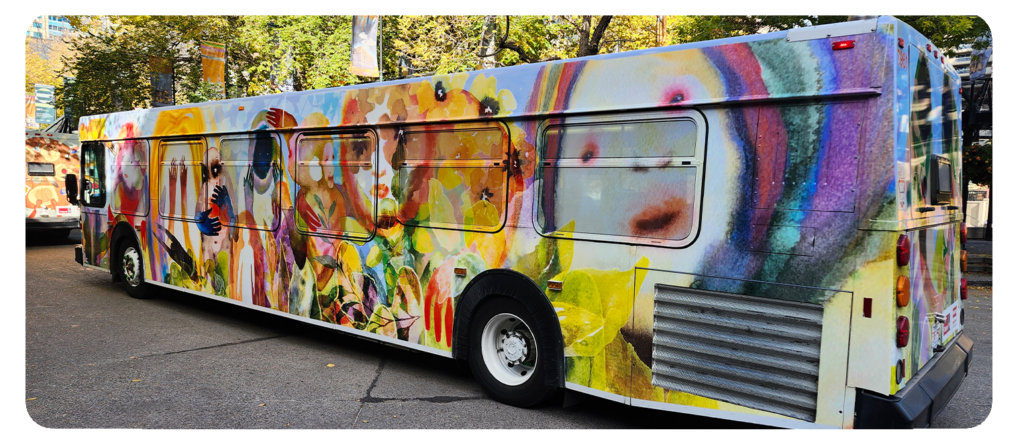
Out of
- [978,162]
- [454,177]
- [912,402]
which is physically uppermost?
[978,162]

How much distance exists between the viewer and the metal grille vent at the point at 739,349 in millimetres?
3707

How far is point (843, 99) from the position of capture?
359 cm

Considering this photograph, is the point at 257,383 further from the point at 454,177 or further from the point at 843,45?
the point at 843,45

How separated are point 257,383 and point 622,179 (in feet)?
11.8

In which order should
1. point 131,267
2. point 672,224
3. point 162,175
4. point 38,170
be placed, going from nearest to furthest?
1. point 672,224
2. point 162,175
3. point 131,267
4. point 38,170

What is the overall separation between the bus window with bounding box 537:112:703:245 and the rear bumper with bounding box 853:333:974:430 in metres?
1.36

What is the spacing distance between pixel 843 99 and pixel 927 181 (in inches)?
35.9

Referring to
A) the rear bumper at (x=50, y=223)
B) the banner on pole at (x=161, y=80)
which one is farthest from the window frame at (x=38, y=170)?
the banner on pole at (x=161, y=80)

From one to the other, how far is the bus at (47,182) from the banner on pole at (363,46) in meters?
8.16

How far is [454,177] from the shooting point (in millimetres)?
5488

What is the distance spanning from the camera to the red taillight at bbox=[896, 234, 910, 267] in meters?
3.47

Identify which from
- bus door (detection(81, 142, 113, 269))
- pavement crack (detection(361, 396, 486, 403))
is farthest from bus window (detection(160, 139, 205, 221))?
pavement crack (detection(361, 396, 486, 403))

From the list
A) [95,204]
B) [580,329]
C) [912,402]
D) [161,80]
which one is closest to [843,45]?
[912,402]
